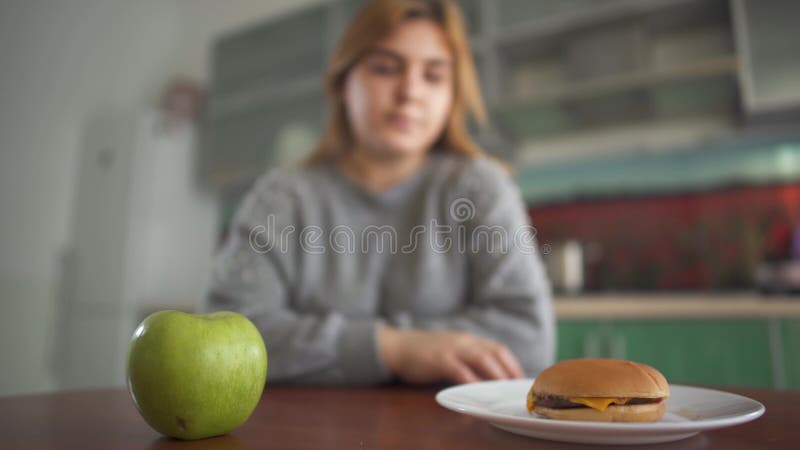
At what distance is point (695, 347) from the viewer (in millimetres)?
1587

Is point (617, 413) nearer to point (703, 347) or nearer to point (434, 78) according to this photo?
point (434, 78)

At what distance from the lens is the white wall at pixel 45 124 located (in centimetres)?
290

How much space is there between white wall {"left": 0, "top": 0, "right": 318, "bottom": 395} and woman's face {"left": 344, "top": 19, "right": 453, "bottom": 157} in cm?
260

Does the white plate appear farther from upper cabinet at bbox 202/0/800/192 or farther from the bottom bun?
upper cabinet at bbox 202/0/800/192

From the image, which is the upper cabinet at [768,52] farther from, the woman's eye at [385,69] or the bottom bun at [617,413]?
the bottom bun at [617,413]

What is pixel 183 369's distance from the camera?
32 cm

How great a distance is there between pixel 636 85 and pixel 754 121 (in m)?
0.43

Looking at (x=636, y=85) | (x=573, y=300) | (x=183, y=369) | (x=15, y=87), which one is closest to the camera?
(x=183, y=369)

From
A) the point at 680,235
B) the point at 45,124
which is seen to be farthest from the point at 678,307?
the point at 45,124

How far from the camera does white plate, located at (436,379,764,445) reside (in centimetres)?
27

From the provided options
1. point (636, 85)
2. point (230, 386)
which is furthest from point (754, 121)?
point (230, 386)

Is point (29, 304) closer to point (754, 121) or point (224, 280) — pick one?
point (224, 280)

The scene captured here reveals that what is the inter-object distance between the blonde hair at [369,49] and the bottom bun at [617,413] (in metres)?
0.70

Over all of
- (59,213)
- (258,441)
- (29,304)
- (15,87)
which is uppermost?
(15,87)
